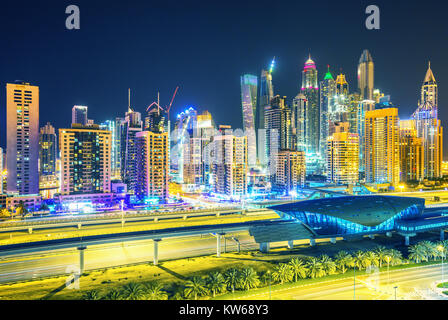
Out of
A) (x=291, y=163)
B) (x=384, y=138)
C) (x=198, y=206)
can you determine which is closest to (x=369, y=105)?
(x=384, y=138)

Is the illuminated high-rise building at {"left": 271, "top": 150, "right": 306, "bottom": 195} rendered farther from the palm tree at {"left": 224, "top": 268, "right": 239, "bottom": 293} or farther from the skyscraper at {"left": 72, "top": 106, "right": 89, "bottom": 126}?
the palm tree at {"left": 224, "top": 268, "right": 239, "bottom": 293}

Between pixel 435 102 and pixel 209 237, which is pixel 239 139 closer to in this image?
pixel 209 237

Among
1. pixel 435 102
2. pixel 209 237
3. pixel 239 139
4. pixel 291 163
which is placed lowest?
pixel 209 237

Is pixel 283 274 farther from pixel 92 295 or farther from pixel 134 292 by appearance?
pixel 92 295

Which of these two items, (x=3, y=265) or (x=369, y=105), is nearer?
(x=3, y=265)

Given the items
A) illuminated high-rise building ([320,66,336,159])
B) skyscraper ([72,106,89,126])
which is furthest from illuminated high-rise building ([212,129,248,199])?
illuminated high-rise building ([320,66,336,159])

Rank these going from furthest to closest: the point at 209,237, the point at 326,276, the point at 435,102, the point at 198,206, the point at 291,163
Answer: the point at 435,102
the point at 291,163
the point at 198,206
the point at 209,237
the point at 326,276
